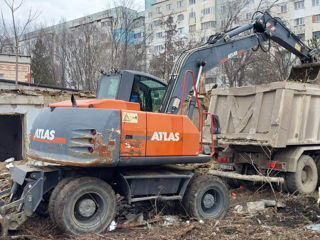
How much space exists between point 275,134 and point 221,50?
6.89 ft

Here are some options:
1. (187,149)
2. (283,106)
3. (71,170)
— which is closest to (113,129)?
(71,170)

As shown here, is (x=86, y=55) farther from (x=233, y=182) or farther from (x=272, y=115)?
(x=272, y=115)

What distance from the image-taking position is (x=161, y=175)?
20.8ft

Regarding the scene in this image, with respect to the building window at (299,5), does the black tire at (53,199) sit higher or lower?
lower

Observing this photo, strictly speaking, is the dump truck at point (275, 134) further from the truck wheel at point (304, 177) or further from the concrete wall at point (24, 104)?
the concrete wall at point (24, 104)

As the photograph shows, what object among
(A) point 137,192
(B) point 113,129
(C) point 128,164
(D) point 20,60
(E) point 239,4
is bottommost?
(A) point 137,192

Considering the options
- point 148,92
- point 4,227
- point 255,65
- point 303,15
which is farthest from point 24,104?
point 303,15

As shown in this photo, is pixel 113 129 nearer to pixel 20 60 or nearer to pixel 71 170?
pixel 71 170

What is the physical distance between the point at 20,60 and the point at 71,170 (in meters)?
22.3

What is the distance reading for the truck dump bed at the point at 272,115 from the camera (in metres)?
8.10

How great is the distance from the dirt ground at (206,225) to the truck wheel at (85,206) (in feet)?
0.61

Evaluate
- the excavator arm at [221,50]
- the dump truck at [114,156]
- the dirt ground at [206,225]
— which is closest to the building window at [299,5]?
the excavator arm at [221,50]

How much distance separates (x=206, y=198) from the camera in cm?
686

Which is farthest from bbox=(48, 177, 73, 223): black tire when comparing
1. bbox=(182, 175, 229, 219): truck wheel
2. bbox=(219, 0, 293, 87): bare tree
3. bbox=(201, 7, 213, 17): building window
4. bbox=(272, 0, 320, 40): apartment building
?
bbox=(201, 7, 213, 17): building window
